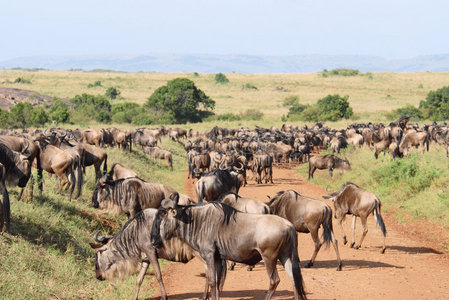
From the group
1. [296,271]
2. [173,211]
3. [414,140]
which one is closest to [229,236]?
[173,211]

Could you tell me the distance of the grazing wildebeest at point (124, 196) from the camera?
10195mm

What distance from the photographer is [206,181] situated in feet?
42.4

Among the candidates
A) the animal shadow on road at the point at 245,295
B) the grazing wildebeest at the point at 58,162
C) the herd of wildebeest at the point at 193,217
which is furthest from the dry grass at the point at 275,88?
the animal shadow on road at the point at 245,295

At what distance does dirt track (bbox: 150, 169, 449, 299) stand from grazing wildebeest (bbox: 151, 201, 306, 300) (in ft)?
4.08

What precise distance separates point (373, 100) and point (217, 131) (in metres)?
54.9

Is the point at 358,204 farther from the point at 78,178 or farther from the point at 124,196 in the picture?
the point at 78,178

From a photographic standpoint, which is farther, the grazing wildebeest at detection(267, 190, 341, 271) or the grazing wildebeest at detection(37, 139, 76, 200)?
the grazing wildebeest at detection(37, 139, 76, 200)

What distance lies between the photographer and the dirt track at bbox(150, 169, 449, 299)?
8367 mm

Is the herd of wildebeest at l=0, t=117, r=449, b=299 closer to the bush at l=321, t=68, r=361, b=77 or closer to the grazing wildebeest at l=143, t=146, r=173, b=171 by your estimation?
the grazing wildebeest at l=143, t=146, r=173, b=171

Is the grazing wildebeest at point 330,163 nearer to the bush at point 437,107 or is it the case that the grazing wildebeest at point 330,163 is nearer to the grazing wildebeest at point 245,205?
the grazing wildebeest at point 245,205

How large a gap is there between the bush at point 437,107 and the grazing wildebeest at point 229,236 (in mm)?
57688

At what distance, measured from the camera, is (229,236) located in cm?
698

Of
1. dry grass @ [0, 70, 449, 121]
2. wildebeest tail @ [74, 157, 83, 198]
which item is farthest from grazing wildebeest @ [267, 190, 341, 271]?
dry grass @ [0, 70, 449, 121]

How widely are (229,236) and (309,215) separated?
10.7 feet
